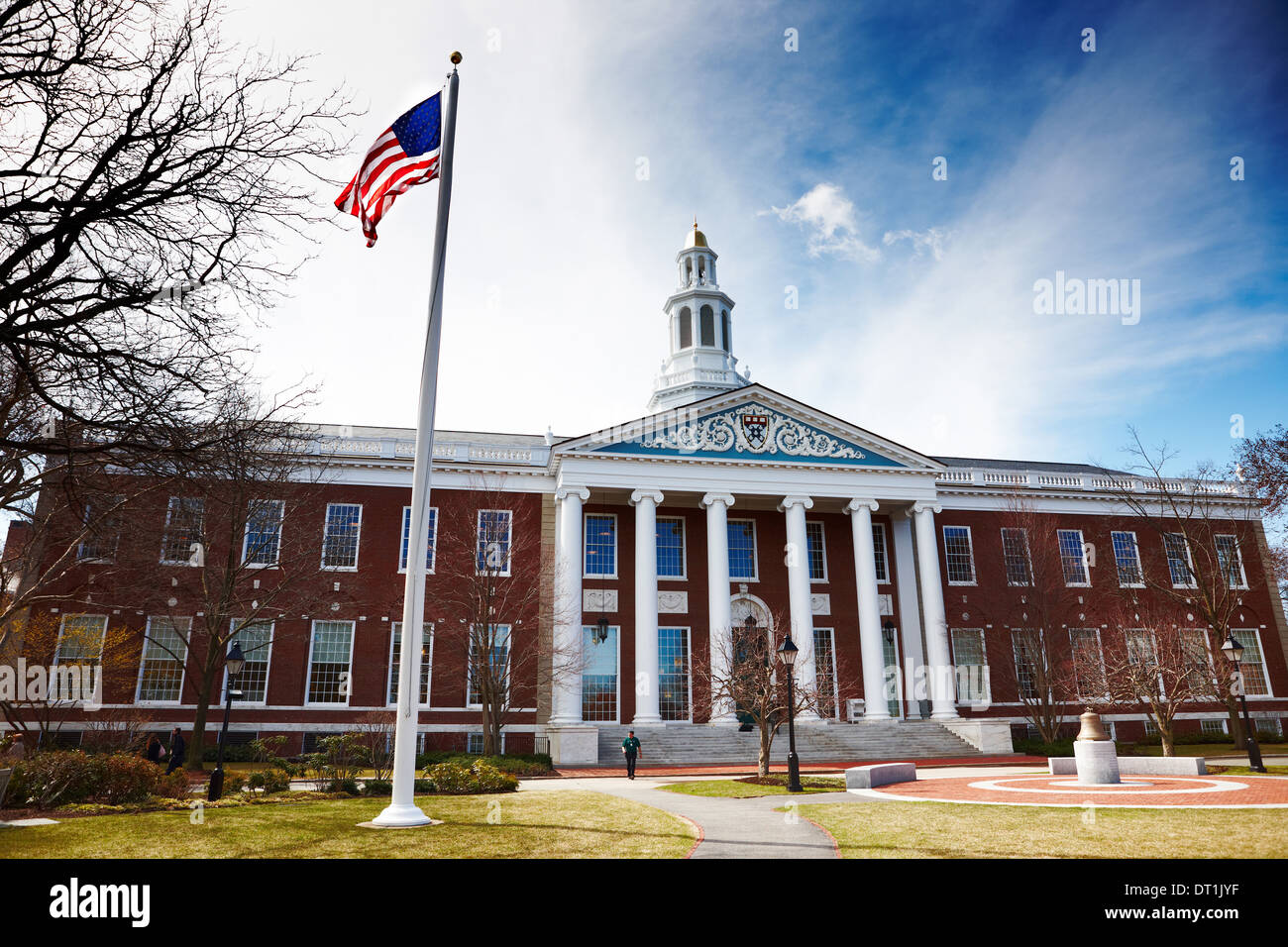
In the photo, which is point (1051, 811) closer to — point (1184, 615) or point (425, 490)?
point (425, 490)

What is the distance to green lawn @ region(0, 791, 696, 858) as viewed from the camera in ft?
32.6

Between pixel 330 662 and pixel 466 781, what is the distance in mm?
17032

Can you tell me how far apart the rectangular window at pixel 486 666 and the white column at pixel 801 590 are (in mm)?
11078

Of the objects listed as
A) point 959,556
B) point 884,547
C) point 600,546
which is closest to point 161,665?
point 600,546

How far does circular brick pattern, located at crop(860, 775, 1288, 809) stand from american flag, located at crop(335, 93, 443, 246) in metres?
15.0

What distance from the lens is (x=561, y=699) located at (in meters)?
31.3

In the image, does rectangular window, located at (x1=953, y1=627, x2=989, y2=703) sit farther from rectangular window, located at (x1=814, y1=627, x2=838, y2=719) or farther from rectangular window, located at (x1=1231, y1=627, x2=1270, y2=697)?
rectangular window, located at (x1=1231, y1=627, x2=1270, y2=697)

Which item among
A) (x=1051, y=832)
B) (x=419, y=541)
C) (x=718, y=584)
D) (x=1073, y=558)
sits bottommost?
(x=1051, y=832)

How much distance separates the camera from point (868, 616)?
35094 mm

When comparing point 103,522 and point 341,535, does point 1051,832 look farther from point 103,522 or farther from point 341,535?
point 341,535

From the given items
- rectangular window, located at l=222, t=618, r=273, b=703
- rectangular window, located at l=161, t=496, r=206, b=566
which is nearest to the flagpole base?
rectangular window, located at l=161, t=496, r=206, b=566
